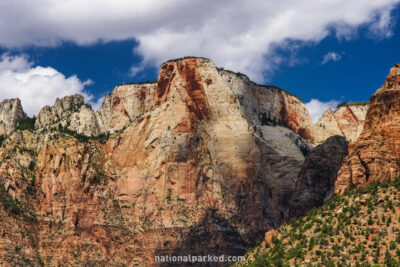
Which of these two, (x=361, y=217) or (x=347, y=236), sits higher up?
(x=361, y=217)

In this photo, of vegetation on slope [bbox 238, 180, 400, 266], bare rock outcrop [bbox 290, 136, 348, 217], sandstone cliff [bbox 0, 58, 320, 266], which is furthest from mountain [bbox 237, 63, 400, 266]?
sandstone cliff [bbox 0, 58, 320, 266]

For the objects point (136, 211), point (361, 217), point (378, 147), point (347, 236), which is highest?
point (136, 211)

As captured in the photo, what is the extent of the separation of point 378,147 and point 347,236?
67.3ft

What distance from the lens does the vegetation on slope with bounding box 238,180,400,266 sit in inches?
5010

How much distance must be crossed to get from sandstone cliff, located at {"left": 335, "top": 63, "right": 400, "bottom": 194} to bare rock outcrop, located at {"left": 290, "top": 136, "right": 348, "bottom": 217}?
84.4ft

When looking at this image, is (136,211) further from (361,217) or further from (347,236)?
(347,236)

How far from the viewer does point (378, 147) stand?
482 feet

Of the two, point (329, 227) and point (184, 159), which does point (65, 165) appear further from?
point (329, 227)

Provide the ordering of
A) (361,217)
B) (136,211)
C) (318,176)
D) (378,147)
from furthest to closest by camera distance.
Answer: (136,211)
(318,176)
(378,147)
(361,217)

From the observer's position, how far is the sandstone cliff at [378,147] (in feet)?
477

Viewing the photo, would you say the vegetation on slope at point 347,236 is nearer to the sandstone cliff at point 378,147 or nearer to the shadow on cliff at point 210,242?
the sandstone cliff at point 378,147

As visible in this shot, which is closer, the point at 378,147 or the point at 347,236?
the point at 347,236

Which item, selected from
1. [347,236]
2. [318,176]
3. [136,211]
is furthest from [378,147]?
[136,211]

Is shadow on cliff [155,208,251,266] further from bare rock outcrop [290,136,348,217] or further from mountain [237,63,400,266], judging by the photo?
mountain [237,63,400,266]
